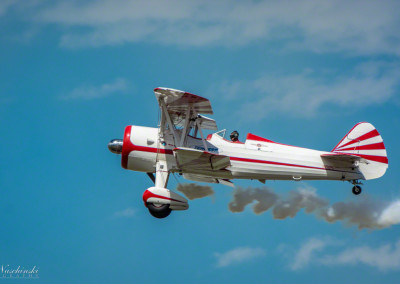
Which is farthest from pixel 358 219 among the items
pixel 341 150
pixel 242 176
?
pixel 242 176

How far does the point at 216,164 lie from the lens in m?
25.4

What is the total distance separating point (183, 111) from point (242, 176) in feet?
8.47

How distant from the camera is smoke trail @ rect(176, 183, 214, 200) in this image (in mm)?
27359

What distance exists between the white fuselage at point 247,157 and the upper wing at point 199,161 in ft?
0.92

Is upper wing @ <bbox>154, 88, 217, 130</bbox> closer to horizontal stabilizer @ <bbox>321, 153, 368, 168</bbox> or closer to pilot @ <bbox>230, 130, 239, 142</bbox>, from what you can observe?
pilot @ <bbox>230, 130, 239, 142</bbox>

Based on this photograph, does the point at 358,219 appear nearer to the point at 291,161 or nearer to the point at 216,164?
the point at 291,161

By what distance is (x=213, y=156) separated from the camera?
24969 millimetres

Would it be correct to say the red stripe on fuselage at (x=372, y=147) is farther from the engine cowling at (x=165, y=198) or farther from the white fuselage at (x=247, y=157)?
the engine cowling at (x=165, y=198)

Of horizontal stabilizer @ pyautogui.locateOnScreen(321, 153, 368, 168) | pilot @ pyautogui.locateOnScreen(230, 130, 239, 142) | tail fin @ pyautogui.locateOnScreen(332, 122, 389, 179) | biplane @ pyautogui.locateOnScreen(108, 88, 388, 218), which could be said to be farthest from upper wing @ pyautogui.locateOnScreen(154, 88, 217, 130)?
tail fin @ pyautogui.locateOnScreen(332, 122, 389, 179)

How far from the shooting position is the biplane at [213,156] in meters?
24.9

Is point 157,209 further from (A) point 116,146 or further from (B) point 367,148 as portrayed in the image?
(B) point 367,148

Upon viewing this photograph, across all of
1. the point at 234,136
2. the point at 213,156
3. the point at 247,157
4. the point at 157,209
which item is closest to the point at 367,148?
the point at 247,157

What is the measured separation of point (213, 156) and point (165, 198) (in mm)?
1808

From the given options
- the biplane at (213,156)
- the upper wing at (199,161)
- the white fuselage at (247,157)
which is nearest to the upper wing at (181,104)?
the biplane at (213,156)
